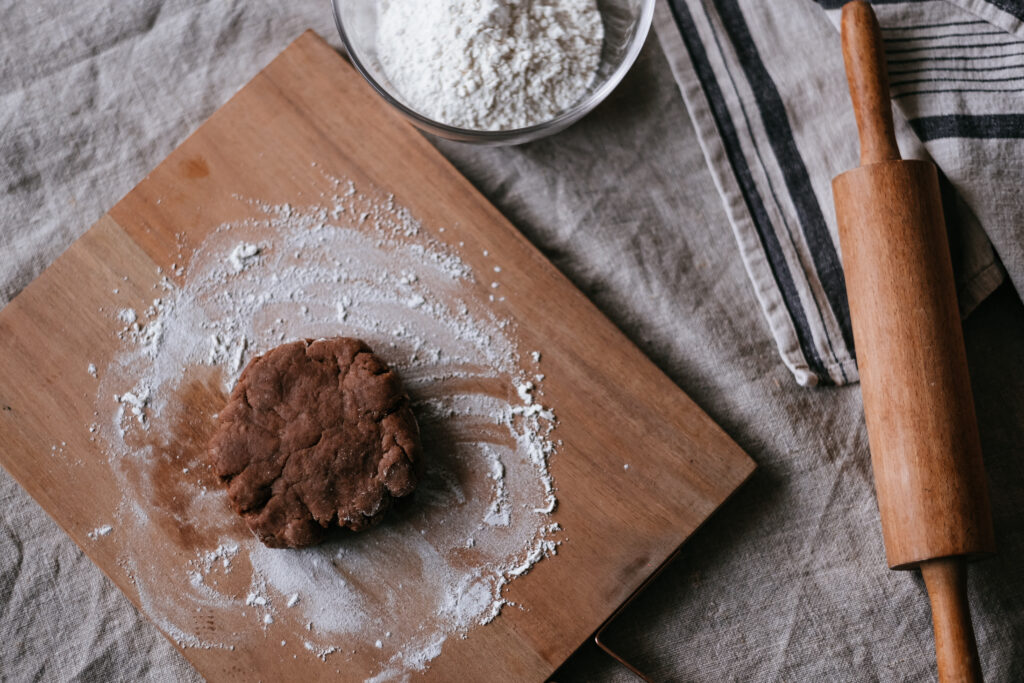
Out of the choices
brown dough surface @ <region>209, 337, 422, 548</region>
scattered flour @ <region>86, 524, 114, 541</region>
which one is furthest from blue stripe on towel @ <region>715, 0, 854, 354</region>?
scattered flour @ <region>86, 524, 114, 541</region>

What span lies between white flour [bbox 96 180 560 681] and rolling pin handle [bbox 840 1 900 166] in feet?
2.25

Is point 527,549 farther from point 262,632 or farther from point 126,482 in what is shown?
point 126,482

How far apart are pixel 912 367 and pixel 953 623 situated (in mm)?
407

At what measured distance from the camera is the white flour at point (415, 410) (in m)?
1.30

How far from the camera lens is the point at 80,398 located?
4.38ft

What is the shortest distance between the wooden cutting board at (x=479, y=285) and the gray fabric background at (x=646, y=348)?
0.09m

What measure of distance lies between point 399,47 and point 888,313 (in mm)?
949

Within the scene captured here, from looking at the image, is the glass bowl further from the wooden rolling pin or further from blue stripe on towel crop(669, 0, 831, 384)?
the wooden rolling pin

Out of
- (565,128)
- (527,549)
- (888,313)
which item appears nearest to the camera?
(888,313)

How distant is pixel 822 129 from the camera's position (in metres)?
1.42

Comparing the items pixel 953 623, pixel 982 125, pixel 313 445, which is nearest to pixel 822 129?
pixel 982 125

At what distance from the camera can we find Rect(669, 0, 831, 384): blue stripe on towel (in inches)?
54.7

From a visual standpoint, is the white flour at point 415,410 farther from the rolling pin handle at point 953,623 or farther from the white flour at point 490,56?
the rolling pin handle at point 953,623

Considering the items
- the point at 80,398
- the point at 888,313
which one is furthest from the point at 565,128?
the point at 80,398
